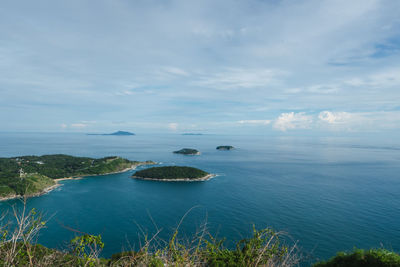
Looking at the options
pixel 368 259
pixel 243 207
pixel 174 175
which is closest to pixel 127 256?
pixel 368 259

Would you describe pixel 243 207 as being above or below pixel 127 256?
below

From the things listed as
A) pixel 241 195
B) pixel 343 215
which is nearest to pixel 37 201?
pixel 241 195

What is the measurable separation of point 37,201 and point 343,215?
8111cm

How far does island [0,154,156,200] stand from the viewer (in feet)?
219

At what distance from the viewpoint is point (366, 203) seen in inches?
2200

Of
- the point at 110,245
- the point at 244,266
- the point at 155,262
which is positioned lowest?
the point at 110,245

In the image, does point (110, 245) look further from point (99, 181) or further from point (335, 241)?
point (99, 181)

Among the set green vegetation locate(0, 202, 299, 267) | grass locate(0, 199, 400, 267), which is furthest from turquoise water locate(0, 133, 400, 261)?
green vegetation locate(0, 202, 299, 267)

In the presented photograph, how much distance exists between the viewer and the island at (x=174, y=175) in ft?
293

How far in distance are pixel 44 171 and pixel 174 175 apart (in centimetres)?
5459

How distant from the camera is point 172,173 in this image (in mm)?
92500

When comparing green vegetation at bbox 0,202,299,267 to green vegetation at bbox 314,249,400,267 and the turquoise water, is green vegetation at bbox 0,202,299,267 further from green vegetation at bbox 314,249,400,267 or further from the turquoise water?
the turquoise water

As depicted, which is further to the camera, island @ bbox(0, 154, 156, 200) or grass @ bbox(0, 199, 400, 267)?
island @ bbox(0, 154, 156, 200)

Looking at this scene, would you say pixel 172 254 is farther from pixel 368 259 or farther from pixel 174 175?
pixel 174 175
